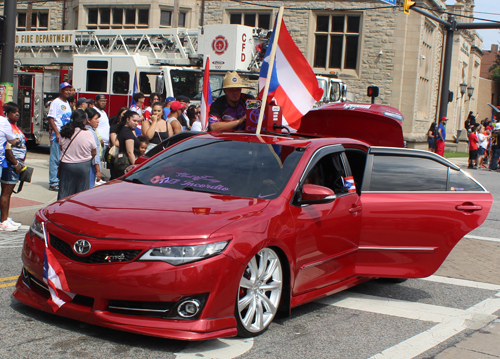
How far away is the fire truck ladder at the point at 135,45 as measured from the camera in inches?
732

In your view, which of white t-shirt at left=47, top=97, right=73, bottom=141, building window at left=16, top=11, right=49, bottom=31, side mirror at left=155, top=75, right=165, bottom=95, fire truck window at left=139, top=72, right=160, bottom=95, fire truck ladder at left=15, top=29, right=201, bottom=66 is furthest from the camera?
building window at left=16, top=11, right=49, bottom=31

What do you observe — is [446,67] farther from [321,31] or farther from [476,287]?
[476,287]

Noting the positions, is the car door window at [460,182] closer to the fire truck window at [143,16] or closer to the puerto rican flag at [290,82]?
the puerto rican flag at [290,82]

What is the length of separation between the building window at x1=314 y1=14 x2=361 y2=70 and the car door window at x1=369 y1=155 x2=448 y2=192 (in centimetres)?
2413

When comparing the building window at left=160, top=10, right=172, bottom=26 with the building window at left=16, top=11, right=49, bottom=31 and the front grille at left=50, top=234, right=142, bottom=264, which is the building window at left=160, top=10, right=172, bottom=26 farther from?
the front grille at left=50, top=234, right=142, bottom=264

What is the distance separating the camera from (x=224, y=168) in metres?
5.24

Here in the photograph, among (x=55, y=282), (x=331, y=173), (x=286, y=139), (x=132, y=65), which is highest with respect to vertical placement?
(x=132, y=65)

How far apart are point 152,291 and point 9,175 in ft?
16.2

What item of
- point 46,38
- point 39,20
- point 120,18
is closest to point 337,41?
point 120,18

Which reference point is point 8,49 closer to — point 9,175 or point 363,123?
point 9,175

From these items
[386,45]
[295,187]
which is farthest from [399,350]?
[386,45]

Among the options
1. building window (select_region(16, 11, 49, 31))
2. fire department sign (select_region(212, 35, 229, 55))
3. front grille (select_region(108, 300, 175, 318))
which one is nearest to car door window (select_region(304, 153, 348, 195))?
front grille (select_region(108, 300, 175, 318))

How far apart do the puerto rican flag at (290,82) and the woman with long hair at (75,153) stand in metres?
2.57

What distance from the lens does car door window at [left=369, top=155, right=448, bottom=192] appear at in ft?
19.4
